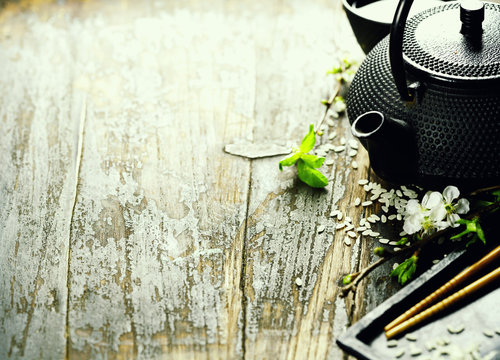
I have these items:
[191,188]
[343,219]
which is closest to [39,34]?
[191,188]

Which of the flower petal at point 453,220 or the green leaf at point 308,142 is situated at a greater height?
the green leaf at point 308,142

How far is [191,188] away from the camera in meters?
1.17

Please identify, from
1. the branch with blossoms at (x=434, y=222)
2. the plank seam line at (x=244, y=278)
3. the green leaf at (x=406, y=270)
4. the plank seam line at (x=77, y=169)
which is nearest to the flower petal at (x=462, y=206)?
the branch with blossoms at (x=434, y=222)

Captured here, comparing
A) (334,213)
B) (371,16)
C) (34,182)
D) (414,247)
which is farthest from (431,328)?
(34,182)

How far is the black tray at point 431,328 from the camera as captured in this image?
86 centimetres

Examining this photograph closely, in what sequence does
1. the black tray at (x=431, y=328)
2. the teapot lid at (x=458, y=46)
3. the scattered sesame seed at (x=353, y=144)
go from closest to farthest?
the black tray at (x=431, y=328) → the teapot lid at (x=458, y=46) → the scattered sesame seed at (x=353, y=144)

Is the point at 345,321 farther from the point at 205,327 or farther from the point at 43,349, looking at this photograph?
the point at 43,349

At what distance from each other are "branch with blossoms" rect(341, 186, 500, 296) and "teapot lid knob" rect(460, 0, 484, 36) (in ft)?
0.82

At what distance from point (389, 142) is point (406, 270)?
200 millimetres

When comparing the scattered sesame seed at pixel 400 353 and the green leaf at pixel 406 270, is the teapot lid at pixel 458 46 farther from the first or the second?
the scattered sesame seed at pixel 400 353

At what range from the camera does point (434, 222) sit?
996 mm

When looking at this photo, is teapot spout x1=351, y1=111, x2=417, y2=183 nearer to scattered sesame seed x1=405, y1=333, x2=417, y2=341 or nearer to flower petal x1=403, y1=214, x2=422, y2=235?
flower petal x1=403, y1=214, x2=422, y2=235

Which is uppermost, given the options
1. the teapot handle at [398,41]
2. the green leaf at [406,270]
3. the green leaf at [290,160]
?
the teapot handle at [398,41]

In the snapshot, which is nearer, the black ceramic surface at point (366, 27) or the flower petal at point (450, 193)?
the flower petal at point (450, 193)
